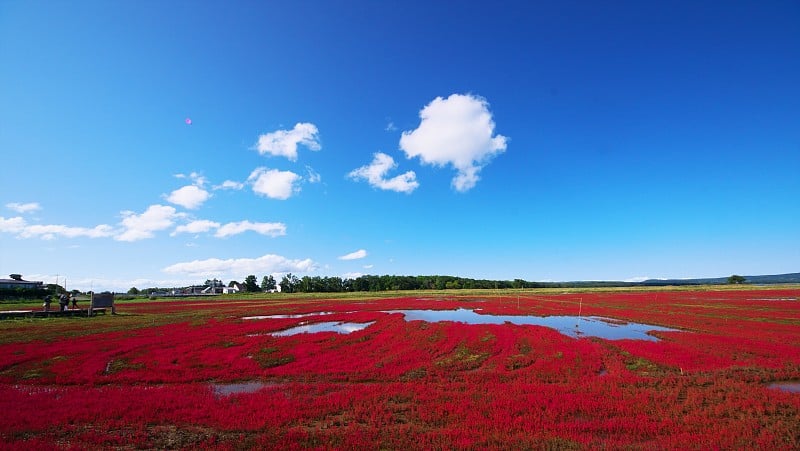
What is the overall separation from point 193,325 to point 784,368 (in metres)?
43.5

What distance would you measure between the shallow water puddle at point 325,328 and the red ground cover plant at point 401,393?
462cm

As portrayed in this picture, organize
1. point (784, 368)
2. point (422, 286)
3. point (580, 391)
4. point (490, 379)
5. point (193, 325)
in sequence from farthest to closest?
point (422, 286)
point (193, 325)
point (784, 368)
point (490, 379)
point (580, 391)

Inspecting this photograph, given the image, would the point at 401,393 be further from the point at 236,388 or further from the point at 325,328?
the point at 325,328

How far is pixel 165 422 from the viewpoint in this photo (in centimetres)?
1091

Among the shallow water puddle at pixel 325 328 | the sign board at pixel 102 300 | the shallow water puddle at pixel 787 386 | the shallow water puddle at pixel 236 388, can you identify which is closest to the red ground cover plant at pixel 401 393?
the shallow water puddle at pixel 236 388

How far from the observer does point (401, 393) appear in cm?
1355

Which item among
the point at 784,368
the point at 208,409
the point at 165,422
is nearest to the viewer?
the point at 165,422

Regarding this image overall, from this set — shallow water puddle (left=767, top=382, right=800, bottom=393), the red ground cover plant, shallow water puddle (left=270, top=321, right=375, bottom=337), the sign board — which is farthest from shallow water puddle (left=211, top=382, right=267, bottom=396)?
the sign board

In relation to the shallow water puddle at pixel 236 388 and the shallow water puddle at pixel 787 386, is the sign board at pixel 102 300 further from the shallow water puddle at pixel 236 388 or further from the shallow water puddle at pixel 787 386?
the shallow water puddle at pixel 787 386

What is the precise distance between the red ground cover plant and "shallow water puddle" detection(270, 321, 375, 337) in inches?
182

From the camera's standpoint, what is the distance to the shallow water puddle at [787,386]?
13991 mm

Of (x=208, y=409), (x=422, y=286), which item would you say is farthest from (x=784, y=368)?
(x=422, y=286)

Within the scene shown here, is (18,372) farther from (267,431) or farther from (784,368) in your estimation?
(784,368)

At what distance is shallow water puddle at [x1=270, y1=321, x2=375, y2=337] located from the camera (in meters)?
30.8
